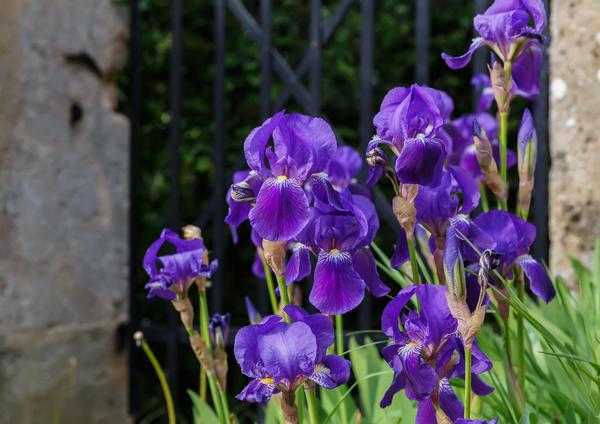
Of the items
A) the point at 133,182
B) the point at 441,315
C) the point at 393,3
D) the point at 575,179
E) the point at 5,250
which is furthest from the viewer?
the point at 393,3

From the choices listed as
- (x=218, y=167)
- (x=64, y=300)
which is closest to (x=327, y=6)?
(x=218, y=167)

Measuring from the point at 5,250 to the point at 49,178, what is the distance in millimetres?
259

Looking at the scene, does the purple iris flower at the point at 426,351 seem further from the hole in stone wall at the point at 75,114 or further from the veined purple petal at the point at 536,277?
the hole in stone wall at the point at 75,114

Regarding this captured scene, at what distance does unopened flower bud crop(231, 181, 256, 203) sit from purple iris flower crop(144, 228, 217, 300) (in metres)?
0.22

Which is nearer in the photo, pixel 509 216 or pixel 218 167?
pixel 509 216

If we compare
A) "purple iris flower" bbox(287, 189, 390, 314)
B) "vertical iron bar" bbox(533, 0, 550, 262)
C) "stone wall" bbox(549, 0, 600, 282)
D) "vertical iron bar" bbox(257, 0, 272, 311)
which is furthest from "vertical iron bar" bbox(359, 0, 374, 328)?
"purple iris flower" bbox(287, 189, 390, 314)

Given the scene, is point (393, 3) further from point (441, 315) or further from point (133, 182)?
point (441, 315)

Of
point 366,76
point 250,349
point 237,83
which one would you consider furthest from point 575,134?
point 237,83

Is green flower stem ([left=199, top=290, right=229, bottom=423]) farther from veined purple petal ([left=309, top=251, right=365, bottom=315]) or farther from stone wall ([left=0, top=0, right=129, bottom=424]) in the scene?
stone wall ([left=0, top=0, right=129, bottom=424])

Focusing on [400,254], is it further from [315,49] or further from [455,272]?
[315,49]

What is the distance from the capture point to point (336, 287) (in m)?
0.91

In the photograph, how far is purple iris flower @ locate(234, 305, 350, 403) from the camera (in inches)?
34.1

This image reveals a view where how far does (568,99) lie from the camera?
1.82 m

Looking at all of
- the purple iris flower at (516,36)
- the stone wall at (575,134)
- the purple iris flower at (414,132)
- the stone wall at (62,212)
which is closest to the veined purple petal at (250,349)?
the purple iris flower at (414,132)
